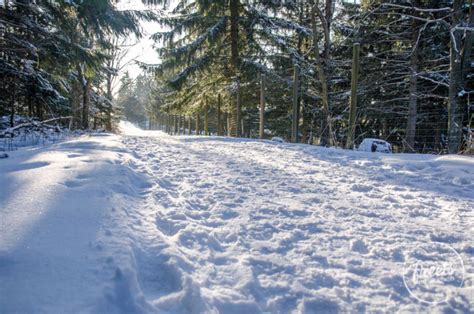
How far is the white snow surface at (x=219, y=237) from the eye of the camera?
3.91 ft

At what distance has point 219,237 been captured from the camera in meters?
1.77

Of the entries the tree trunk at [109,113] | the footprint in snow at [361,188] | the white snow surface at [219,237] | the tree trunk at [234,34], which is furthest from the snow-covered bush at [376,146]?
the tree trunk at [109,113]

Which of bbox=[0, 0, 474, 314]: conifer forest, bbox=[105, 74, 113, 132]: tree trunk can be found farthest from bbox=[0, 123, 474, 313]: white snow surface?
bbox=[105, 74, 113, 132]: tree trunk

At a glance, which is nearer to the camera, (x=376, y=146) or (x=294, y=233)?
(x=294, y=233)

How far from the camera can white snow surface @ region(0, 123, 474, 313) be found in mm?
1190

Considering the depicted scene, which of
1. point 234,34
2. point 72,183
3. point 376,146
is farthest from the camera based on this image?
point 234,34

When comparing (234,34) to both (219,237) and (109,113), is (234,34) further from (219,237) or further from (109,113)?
(219,237)

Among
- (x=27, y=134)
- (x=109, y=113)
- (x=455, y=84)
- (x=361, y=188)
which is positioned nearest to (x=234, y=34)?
(x=455, y=84)

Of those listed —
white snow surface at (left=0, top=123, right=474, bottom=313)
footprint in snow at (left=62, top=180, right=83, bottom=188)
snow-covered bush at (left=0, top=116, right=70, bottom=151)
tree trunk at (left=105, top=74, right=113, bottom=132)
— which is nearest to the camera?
white snow surface at (left=0, top=123, right=474, bottom=313)

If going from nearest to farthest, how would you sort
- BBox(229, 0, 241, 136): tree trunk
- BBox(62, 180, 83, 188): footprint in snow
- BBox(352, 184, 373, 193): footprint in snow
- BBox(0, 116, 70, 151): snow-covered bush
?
BBox(62, 180, 83, 188): footprint in snow → BBox(352, 184, 373, 193): footprint in snow → BBox(0, 116, 70, 151): snow-covered bush → BBox(229, 0, 241, 136): tree trunk

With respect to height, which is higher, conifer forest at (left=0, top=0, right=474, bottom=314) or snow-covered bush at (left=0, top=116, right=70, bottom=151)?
snow-covered bush at (left=0, top=116, right=70, bottom=151)

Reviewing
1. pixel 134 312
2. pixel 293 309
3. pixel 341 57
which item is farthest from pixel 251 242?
pixel 341 57

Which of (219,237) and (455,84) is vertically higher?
(455,84)

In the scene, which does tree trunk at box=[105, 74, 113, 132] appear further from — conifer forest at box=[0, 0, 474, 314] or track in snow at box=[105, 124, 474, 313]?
track in snow at box=[105, 124, 474, 313]
